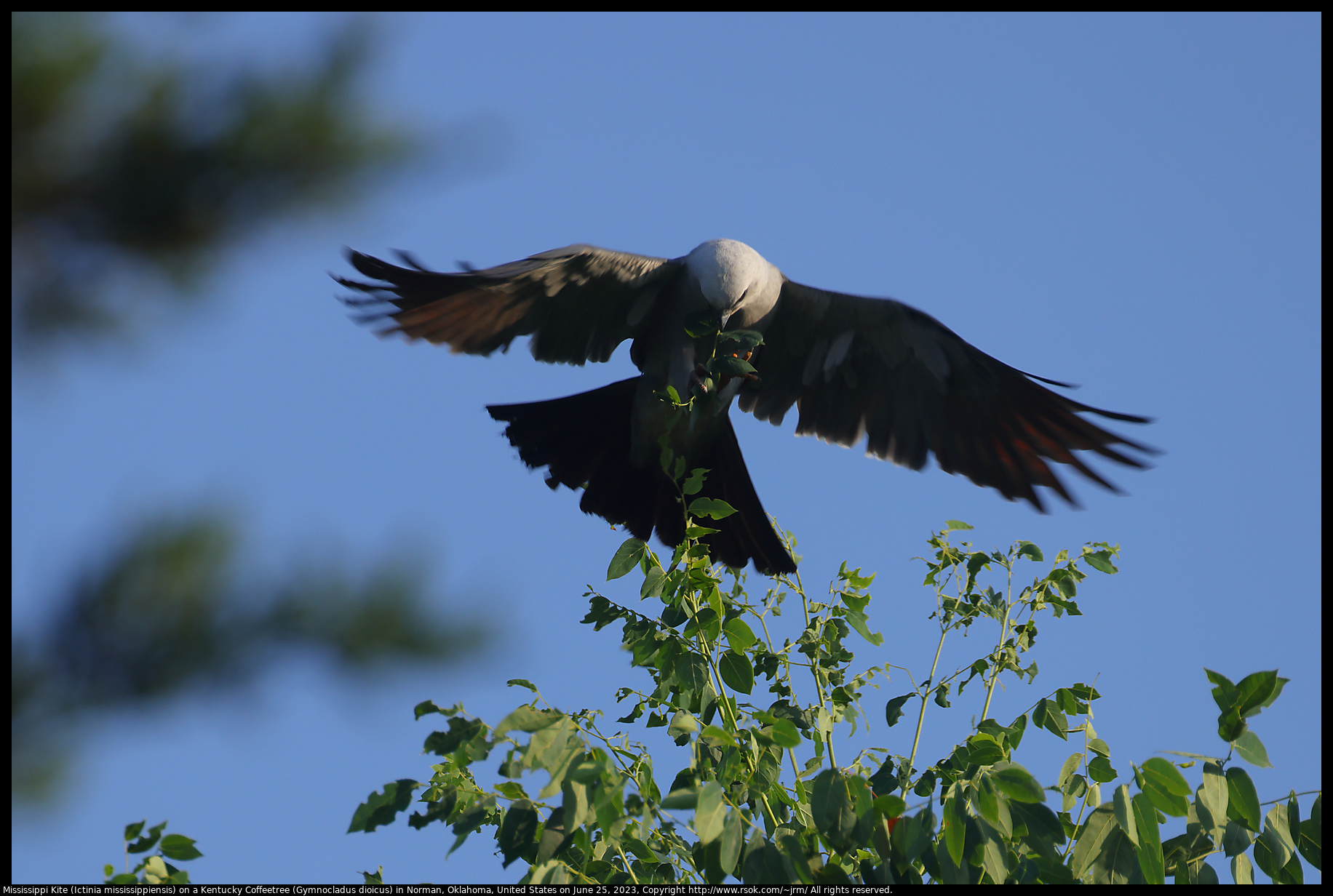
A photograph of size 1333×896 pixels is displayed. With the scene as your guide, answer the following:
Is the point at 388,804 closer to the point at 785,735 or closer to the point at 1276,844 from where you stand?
the point at 785,735

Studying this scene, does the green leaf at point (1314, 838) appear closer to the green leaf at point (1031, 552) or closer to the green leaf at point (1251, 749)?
the green leaf at point (1251, 749)

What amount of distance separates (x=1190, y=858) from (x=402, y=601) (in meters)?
1.83

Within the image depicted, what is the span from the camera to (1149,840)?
7.10 ft

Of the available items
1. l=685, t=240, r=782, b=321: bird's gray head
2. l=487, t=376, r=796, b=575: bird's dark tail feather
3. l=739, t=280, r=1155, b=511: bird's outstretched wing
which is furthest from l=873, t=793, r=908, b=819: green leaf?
l=739, t=280, r=1155, b=511: bird's outstretched wing

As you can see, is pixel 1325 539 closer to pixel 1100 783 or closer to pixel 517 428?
pixel 1100 783

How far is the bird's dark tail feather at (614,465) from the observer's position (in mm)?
4707

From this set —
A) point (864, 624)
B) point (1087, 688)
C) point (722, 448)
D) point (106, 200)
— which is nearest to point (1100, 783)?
point (1087, 688)

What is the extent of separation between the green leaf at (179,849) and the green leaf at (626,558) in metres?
1.13

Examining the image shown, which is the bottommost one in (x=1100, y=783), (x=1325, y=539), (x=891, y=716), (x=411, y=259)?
(x=1100, y=783)

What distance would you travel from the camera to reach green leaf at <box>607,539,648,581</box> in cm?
276

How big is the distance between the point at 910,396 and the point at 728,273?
4.05ft

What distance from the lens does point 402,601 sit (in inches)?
81.0

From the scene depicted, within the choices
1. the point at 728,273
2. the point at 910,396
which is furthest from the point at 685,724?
the point at 910,396

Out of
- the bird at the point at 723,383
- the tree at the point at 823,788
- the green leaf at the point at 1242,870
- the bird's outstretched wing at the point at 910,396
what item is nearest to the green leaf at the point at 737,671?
the tree at the point at 823,788
